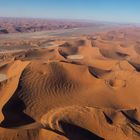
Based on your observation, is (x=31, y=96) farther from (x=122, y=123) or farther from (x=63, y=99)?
(x=122, y=123)

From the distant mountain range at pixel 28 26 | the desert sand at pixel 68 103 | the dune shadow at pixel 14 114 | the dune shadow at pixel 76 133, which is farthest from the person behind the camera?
the distant mountain range at pixel 28 26

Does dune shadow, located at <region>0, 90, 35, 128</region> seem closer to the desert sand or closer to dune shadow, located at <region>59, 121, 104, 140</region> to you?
the desert sand

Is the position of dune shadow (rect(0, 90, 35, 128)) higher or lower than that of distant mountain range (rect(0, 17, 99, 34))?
higher

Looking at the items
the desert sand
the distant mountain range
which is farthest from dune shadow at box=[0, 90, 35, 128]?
the distant mountain range

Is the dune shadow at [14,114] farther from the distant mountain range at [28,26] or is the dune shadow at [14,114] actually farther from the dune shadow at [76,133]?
the distant mountain range at [28,26]

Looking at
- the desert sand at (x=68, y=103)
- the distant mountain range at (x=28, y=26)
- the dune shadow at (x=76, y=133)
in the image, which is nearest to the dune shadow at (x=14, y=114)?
the desert sand at (x=68, y=103)

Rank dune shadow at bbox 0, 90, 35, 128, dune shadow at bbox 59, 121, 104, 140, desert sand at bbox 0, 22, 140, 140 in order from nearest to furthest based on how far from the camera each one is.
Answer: dune shadow at bbox 59, 121, 104, 140 → desert sand at bbox 0, 22, 140, 140 → dune shadow at bbox 0, 90, 35, 128

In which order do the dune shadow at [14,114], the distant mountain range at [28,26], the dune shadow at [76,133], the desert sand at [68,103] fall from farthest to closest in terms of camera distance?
the distant mountain range at [28,26], the dune shadow at [14,114], the desert sand at [68,103], the dune shadow at [76,133]

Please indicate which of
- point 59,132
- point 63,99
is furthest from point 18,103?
point 59,132

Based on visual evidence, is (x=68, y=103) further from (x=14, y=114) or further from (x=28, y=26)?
(x=28, y=26)

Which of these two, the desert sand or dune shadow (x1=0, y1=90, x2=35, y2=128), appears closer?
the desert sand
